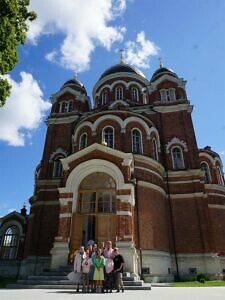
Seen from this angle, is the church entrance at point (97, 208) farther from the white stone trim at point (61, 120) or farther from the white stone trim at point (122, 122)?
the white stone trim at point (61, 120)

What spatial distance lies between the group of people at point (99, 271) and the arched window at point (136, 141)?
10506 millimetres

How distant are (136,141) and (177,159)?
3.82m

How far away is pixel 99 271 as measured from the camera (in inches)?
393

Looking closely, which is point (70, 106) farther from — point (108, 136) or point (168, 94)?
point (168, 94)

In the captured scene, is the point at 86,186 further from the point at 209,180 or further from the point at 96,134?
the point at 209,180

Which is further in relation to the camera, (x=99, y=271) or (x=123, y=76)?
(x=123, y=76)

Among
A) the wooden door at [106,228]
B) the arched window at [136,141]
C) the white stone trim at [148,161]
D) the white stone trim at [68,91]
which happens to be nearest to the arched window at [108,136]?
the arched window at [136,141]

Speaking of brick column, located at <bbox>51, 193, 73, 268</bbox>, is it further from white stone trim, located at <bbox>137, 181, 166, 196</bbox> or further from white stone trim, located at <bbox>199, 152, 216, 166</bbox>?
white stone trim, located at <bbox>199, 152, 216, 166</bbox>

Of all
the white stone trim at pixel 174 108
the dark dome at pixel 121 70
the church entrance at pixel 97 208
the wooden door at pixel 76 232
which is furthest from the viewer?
the dark dome at pixel 121 70

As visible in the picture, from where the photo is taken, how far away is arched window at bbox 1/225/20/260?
25.6m

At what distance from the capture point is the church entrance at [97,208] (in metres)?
15.2

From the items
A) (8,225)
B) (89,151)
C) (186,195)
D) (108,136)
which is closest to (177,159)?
(186,195)

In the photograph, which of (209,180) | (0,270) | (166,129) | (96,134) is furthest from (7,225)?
(209,180)

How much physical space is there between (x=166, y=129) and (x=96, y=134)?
19.9 feet
